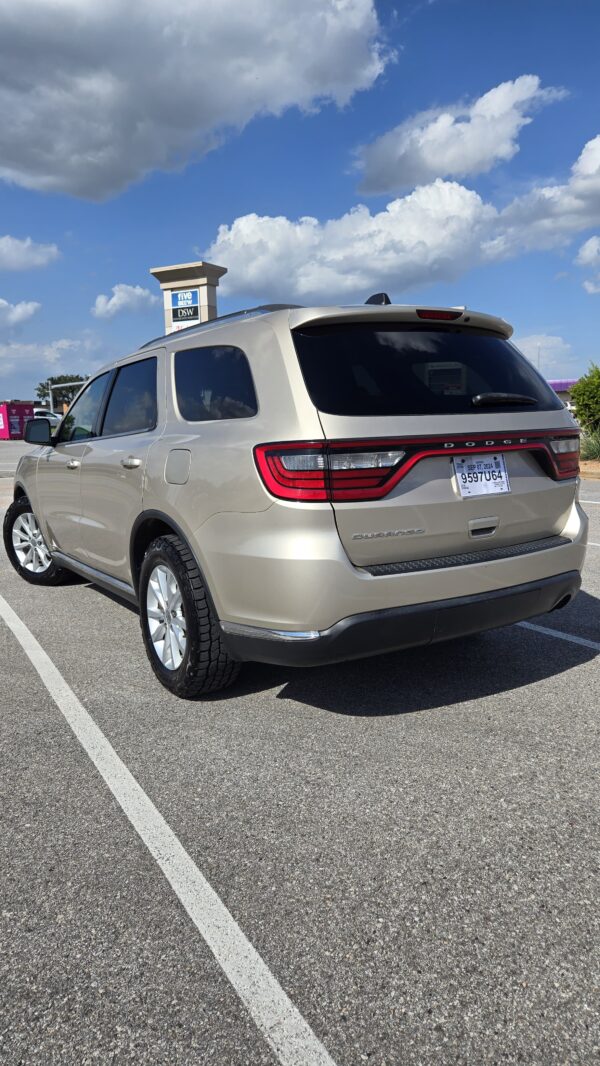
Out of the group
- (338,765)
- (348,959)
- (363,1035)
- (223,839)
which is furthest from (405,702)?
(363,1035)

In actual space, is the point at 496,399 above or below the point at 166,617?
above

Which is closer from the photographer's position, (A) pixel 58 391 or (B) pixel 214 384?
(B) pixel 214 384

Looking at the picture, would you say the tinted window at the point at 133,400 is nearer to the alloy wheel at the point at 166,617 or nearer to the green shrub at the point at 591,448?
the alloy wheel at the point at 166,617

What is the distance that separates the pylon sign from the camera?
21.8 metres

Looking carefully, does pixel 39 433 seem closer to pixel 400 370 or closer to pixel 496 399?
pixel 400 370

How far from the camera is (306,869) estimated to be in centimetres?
229

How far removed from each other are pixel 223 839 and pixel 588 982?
1.16 metres

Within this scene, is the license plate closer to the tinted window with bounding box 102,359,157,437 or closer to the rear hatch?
the rear hatch

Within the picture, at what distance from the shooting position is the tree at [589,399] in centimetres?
1762

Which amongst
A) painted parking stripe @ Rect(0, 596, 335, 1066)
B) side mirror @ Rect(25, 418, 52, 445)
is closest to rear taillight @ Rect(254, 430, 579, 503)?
painted parking stripe @ Rect(0, 596, 335, 1066)

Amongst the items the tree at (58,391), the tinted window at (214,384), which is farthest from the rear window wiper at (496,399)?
the tree at (58,391)

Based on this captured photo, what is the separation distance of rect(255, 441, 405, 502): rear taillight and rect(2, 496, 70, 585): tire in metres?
3.84

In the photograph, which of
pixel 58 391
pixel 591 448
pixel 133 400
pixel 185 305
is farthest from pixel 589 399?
pixel 58 391

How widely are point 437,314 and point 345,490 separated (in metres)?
1.02
